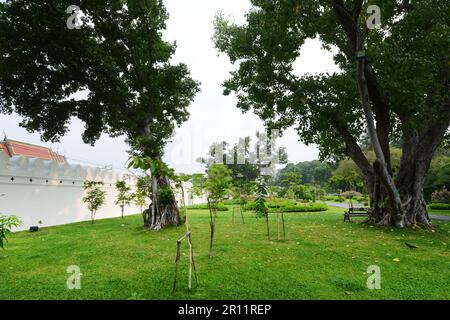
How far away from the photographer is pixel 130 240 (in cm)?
830

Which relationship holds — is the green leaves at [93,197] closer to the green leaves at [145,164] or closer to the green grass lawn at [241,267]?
the green grass lawn at [241,267]

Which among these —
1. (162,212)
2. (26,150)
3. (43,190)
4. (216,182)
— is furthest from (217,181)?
(26,150)

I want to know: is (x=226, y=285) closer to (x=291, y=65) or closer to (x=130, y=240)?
(x=130, y=240)

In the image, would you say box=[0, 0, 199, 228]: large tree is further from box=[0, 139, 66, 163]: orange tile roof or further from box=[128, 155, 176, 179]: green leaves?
box=[0, 139, 66, 163]: orange tile roof

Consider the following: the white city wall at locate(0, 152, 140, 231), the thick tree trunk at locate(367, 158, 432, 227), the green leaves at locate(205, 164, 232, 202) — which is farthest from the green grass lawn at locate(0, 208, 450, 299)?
the white city wall at locate(0, 152, 140, 231)

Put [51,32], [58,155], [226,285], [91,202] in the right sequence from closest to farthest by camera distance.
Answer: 1. [226,285]
2. [51,32]
3. [91,202]
4. [58,155]

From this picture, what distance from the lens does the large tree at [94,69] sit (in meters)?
9.14

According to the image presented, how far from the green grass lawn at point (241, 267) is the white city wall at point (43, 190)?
11.3 ft

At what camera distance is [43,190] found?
12352 millimetres

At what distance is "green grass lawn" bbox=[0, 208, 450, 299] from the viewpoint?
12.6 ft

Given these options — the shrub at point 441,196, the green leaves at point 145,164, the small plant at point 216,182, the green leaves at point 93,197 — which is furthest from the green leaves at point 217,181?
the shrub at point 441,196

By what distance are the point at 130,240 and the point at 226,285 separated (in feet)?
17.4

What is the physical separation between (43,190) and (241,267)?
1184 cm
